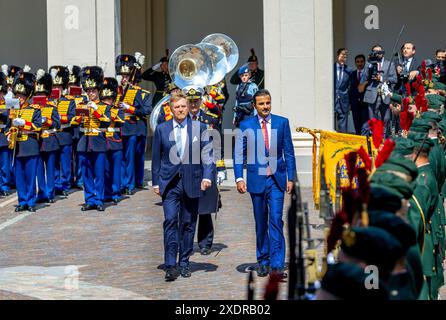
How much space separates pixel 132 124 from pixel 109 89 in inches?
41.8

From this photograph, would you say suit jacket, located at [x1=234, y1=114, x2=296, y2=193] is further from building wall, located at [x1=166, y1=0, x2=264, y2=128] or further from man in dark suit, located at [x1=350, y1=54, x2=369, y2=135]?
building wall, located at [x1=166, y1=0, x2=264, y2=128]

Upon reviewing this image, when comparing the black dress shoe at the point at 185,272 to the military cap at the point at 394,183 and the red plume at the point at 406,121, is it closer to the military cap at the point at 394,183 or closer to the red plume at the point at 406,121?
the red plume at the point at 406,121

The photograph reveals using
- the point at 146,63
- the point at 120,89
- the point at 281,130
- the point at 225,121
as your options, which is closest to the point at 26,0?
the point at 146,63

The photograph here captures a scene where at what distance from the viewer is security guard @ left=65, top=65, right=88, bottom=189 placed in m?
16.9

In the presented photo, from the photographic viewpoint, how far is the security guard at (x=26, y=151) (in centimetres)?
1578

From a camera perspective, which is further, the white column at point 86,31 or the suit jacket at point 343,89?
the suit jacket at point 343,89

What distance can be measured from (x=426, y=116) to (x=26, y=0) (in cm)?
1502

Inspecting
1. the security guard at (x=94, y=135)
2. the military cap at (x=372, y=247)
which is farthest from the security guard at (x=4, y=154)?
the military cap at (x=372, y=247)

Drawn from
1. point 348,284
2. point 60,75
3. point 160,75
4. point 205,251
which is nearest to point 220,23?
point 160,75

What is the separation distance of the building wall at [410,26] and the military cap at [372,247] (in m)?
17.5

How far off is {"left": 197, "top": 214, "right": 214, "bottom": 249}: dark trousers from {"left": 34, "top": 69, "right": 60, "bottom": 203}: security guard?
4.27m

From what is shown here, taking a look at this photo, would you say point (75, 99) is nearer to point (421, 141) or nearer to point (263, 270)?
point (263, 270)

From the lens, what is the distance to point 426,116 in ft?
33.5
